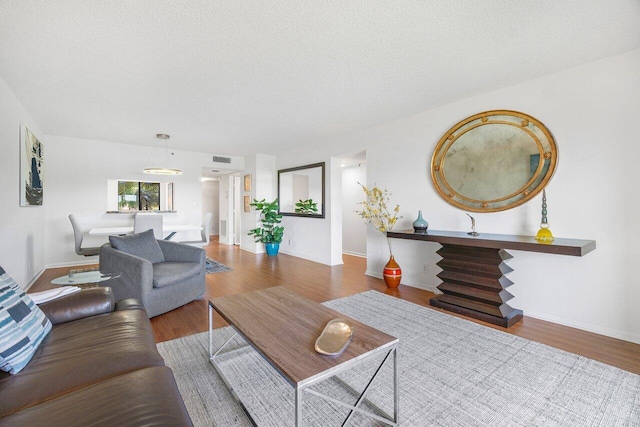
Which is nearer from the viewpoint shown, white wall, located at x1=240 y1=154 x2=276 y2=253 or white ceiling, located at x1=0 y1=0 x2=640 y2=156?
white ceiling, located at x1=0 y1=0 x2=640 y2=156

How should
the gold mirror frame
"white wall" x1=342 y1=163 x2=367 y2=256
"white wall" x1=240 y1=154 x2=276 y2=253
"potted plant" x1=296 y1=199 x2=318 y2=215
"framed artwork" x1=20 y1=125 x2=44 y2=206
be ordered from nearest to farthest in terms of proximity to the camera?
the gold mirror frame → "framed artwork" x1=20 y1=125 x2=44 y2=206 → "potted plant" x1=296 y1=199 x2=318 y2=215 → "white wall" x1=342 y1=163 x2=367 y2=256 → "white wall" x1=240 y1=154 x2=276 y2=253

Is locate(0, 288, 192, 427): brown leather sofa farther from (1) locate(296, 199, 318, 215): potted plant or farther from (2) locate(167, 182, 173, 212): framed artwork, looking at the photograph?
(2) locate(167, 182, 173, 212): framed artwork

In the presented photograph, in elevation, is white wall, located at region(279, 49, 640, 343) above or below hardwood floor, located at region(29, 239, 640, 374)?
above

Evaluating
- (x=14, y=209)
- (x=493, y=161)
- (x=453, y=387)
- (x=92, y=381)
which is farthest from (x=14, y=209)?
(x=493, y=161)

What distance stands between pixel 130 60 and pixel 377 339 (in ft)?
9.74

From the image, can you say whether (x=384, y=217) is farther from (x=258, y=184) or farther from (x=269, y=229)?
(x=258, y=184)

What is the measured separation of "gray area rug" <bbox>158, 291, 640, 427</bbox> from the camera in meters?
1.54

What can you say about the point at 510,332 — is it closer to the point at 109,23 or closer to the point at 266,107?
the point at 266,107

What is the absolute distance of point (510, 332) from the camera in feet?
8.45

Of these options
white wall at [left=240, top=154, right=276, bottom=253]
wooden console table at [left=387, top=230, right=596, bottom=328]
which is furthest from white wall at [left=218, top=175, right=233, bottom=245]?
wooden console table at [left=387, top=230, right=596, bottom=328]

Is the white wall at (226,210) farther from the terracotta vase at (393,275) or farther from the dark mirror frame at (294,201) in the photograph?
the terracotta vase at (393,275)

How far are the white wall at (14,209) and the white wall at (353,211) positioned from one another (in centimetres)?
545

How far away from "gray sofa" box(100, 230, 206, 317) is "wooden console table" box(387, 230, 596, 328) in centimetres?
270

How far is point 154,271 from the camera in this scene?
3.05 meters
